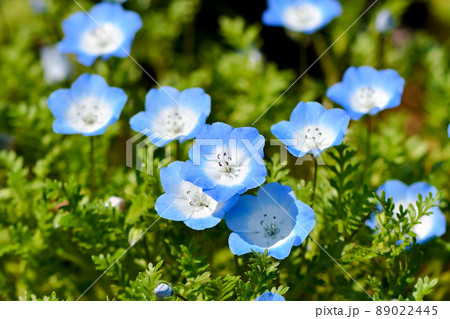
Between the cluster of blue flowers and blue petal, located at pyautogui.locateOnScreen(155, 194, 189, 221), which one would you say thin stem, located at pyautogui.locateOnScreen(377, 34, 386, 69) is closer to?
the cluster of blue flowers

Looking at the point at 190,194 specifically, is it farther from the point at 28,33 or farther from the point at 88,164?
the point at 28,33

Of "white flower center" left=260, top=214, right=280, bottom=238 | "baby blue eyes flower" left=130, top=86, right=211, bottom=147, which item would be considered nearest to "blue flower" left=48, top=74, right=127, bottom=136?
"baby blue eyes flower" left=130, top=86, right=211, bottom=147

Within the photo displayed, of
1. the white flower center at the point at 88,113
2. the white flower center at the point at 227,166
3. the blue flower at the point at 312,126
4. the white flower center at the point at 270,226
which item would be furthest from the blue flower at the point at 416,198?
the white flower center at the point at 88,113

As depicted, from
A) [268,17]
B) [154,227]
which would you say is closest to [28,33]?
[268,17]

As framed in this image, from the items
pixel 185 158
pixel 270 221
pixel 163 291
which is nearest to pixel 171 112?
pixel 185 158

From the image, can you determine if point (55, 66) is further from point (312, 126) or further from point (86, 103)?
point (312, 126)

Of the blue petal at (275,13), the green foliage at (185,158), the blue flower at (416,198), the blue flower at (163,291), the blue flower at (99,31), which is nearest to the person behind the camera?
the blue flower at (163,291)

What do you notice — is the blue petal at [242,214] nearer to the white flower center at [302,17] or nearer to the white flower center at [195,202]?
the white flower center at [195,202]
